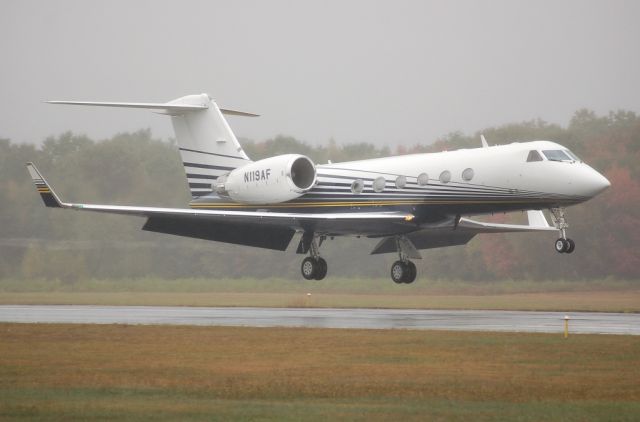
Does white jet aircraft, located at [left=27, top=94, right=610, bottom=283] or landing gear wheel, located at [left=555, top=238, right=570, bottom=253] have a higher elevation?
white jet aircraft, located at [left=27, top=94, right=610, bottom=283]

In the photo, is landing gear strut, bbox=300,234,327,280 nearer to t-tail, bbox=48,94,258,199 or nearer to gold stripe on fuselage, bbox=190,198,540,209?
gold stripe on fuselage, bbox=190,198,540,209

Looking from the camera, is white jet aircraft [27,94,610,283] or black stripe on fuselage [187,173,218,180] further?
black stripe on fuselage [187,173,218,180]

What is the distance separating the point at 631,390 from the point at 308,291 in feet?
102

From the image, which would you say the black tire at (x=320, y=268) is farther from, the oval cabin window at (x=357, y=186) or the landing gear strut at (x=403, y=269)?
the oval cabin window at (x=357, y=186)

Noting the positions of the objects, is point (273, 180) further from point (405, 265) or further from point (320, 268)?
point (405, 265)

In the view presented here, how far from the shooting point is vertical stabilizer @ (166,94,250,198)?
1454 inches

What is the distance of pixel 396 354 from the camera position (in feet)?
65.2

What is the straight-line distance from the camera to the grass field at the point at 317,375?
14125 mm

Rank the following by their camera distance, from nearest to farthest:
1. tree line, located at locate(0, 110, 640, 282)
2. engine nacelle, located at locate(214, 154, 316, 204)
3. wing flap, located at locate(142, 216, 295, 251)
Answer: engine nacelle, located at locate(214, 154, 316, 204)
wing flap, located at locate(142, 216, 295, 251)
tree line, located at locate(0, 110, 640, 282)

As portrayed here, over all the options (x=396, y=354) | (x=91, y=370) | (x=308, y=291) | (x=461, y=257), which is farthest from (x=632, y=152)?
(x=91, y=370)

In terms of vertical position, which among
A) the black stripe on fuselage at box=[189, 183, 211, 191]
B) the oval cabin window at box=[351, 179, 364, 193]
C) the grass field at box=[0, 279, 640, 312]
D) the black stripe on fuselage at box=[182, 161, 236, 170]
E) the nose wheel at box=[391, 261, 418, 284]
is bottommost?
the grass field at box=[0, 279, 640, 312]

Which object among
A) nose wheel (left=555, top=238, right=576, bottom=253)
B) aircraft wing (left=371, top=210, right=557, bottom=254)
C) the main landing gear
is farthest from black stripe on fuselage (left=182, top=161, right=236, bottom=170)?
nose wheel (left=555, top=238, right=576, bottom=253)

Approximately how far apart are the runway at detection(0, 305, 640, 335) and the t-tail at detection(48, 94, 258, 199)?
4519 mm

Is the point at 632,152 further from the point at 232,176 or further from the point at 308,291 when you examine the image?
the point at 232,176
